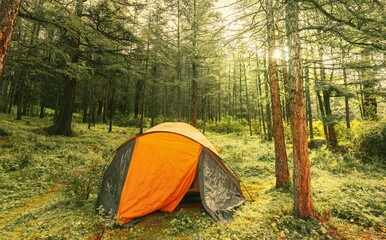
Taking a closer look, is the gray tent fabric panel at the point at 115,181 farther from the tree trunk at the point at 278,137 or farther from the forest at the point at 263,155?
the tree trunk at the point at 278,137

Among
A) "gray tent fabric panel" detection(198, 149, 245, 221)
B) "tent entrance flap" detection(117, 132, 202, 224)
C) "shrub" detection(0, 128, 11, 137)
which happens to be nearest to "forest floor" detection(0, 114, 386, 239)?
"gray tent fabric panel" detection(198, 149, 245, 221)

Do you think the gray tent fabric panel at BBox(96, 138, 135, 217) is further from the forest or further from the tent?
the forest

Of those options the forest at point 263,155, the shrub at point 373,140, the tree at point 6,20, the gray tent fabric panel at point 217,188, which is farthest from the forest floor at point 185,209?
the tree at point 6,20

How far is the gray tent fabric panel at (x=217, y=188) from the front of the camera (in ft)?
18.1

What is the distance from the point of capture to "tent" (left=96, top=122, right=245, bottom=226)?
5.57 m

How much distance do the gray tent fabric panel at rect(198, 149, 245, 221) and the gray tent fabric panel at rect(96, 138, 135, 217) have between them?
2.09 m

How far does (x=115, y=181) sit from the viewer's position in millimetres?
5934

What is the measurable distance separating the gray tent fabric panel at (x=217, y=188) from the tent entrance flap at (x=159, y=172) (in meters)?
0.33

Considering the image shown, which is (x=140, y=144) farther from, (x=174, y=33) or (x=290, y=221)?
(x=174, y=33)

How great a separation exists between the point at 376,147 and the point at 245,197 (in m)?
8.56

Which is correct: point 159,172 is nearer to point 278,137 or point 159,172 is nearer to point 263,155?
point 278,137

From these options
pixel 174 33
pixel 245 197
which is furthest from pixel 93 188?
pixel 174 33

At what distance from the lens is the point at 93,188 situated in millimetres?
7129

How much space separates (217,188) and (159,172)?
5.61 feet
